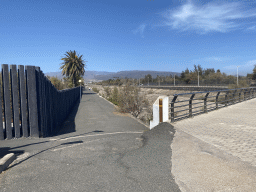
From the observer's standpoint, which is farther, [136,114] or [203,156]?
[136,114]

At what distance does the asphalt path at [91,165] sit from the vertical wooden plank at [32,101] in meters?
Result: 0.37

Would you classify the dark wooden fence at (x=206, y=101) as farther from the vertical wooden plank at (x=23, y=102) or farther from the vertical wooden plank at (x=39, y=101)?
the vertical wooden plank at (x=23, y=102)

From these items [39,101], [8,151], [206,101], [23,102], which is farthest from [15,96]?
[206,101]

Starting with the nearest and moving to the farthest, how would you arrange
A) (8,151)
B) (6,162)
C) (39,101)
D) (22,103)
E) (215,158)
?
(6,162), (215,158), (8,151), (22,103), (39,101)

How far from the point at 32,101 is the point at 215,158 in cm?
571

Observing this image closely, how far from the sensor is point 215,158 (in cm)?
493

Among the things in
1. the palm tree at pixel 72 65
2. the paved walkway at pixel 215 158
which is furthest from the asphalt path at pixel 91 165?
the palm tree at pixel 72 65

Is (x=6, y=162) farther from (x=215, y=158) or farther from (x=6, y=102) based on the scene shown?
(x=215, y=158)

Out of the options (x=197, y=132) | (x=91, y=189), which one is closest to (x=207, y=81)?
(x=197, y=132)

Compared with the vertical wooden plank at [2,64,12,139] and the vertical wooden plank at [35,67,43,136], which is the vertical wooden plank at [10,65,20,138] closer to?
the vertical wooden plank at [2,64,12,139]

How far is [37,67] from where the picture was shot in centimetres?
746

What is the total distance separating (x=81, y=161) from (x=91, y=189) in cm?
138

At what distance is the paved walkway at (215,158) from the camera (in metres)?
3.79

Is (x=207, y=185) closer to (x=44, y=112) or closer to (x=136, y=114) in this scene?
(x=44, y=112)
